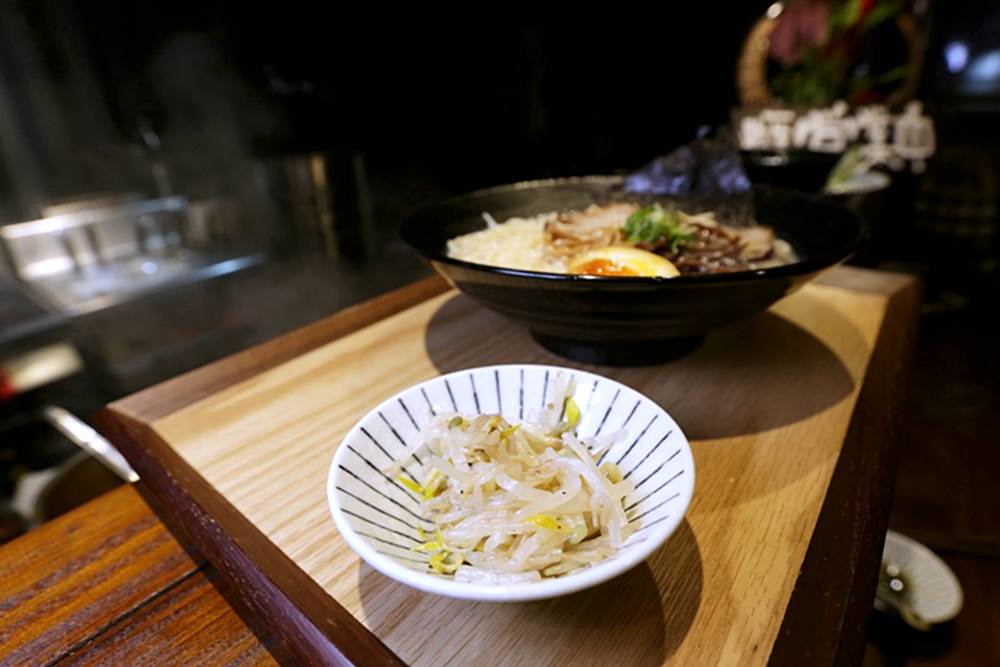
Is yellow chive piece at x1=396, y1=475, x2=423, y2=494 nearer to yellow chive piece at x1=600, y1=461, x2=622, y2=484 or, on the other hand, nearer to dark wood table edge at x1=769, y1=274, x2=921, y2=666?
yellow chive piece at x1=600, y1=461, x2=622, y2=484

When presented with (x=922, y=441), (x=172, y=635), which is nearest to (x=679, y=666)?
(x=172, y=635)

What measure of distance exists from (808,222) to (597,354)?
61 cm

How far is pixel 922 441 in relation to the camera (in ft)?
7.29

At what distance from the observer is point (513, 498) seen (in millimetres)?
626

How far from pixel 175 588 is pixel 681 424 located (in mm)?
776

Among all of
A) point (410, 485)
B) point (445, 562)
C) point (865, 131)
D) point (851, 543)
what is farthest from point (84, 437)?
point (865, 131)

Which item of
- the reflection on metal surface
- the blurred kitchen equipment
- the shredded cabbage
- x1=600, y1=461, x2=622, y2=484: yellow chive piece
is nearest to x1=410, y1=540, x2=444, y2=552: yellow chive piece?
the shredded cabbage

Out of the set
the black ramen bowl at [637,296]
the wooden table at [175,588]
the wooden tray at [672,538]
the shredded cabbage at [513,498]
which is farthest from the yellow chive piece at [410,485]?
the black ramen bowl at [637,296]

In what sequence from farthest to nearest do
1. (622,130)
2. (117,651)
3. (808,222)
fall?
(622,130) → (808,222) → (117,651)

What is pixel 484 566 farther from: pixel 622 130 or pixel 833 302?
pixel 622 130

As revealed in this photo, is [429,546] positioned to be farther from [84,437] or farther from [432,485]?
[84,437]

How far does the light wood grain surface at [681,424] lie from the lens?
23.3 inches

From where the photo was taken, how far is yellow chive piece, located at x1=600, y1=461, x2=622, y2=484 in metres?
0.67

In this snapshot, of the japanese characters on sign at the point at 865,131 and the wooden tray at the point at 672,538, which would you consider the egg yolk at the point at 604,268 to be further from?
the japanese characters on sign at the point at 865,131
